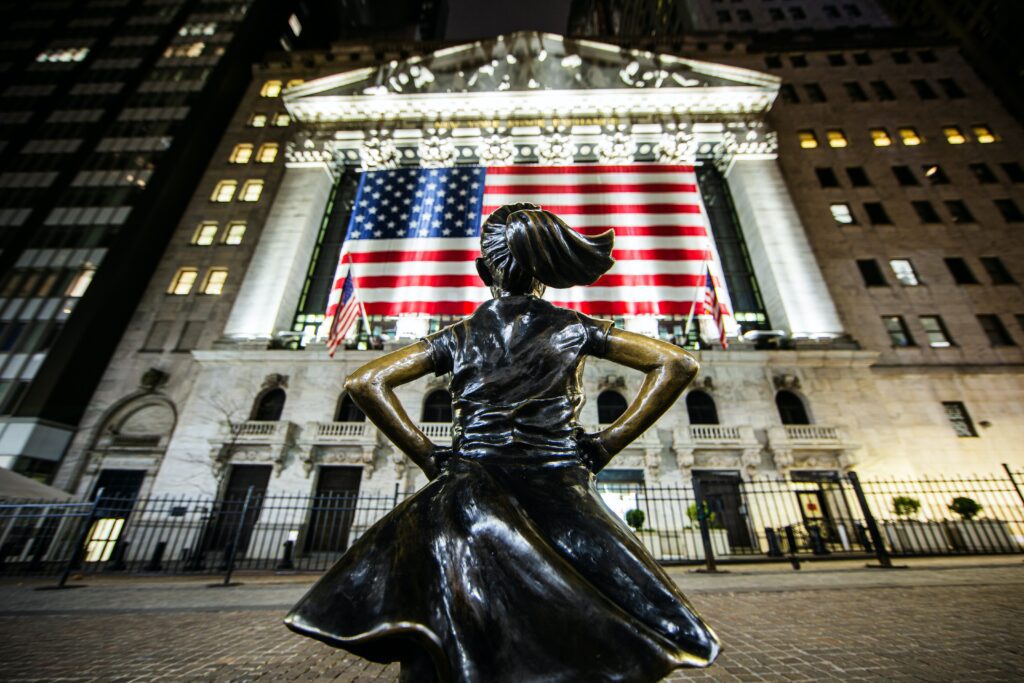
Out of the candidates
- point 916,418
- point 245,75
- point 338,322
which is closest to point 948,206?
point 916,418

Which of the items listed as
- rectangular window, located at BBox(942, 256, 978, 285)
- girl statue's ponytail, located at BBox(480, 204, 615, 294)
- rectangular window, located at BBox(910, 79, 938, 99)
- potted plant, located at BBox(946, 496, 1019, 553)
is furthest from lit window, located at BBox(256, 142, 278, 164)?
rectangular window, located at BBox(910, 79, 938, 99)

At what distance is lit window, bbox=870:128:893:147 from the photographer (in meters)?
23.7

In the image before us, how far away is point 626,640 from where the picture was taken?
3.26 ft

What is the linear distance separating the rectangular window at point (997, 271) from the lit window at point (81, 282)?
42.1 meters

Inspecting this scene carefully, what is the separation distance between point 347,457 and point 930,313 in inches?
1010

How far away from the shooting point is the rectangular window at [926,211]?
21.2m

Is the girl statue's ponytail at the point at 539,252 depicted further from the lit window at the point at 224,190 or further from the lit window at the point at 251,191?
the lit window at the point at 224,190

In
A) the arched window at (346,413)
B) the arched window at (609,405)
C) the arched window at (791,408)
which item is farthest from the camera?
the arched window at (346,413)

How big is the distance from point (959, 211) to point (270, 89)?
4173 centimetres

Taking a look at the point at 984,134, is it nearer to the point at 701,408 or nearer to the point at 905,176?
the point at 905,176

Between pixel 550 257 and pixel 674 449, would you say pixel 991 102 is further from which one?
pixel 550 257

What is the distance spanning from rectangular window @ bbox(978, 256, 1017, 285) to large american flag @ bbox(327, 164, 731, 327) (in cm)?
1610

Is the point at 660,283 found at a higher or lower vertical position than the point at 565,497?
higher

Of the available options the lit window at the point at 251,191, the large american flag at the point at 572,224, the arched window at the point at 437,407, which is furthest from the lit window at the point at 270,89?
the arched window at the point at 437,407
